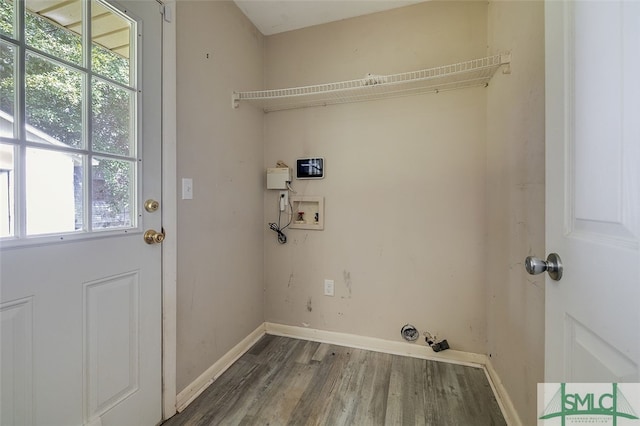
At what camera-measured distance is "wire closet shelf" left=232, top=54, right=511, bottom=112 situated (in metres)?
1.40

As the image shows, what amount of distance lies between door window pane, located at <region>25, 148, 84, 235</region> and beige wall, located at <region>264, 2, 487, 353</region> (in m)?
1.24

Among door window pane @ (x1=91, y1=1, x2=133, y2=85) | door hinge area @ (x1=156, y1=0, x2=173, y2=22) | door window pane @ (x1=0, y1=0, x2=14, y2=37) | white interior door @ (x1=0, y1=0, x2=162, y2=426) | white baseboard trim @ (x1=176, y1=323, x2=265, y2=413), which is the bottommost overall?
white baseboard trim @ (x1=176, y1=323, x2=265, y2=413)

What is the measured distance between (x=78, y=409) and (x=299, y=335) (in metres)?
1.32

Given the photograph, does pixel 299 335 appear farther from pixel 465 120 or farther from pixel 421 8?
pixel 421 8

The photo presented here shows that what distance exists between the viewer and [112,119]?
100cm

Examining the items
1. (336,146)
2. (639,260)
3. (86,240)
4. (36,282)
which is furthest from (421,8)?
(36,282)

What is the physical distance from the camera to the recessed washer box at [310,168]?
1.88 m

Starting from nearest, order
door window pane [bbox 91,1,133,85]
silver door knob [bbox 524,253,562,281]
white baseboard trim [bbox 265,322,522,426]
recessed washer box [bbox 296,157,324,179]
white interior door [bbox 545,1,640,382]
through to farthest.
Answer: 1. white interior door [bbox 545,1,640,382]
2. silver door knob [bbox 524,253,562,281]
3. door window pane [bbox 91,1,133,85]
4. white baseboard trim [bbox 265,322,522,426]
5. recessed washer box [bbox 296,157,324,179]

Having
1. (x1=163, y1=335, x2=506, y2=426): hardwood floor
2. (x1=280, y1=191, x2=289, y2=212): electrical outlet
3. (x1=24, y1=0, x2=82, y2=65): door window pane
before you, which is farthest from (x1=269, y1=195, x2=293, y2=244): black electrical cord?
(x1=24, y1=0, x2=82, y2=65): door window pane

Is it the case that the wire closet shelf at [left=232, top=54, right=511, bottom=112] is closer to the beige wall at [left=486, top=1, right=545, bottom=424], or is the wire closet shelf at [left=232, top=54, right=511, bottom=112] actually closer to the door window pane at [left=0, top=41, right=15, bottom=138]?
the beige wall at [left=486, top=1, right=545, bottom=424]

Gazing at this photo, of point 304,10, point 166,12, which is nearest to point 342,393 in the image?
point 166,12

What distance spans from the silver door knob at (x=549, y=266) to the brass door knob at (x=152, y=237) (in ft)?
4.56

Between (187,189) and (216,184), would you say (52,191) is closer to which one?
(187,189)

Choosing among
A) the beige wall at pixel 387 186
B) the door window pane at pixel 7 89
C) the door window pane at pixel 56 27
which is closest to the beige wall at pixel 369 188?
the beige wall at pixel 387 186
